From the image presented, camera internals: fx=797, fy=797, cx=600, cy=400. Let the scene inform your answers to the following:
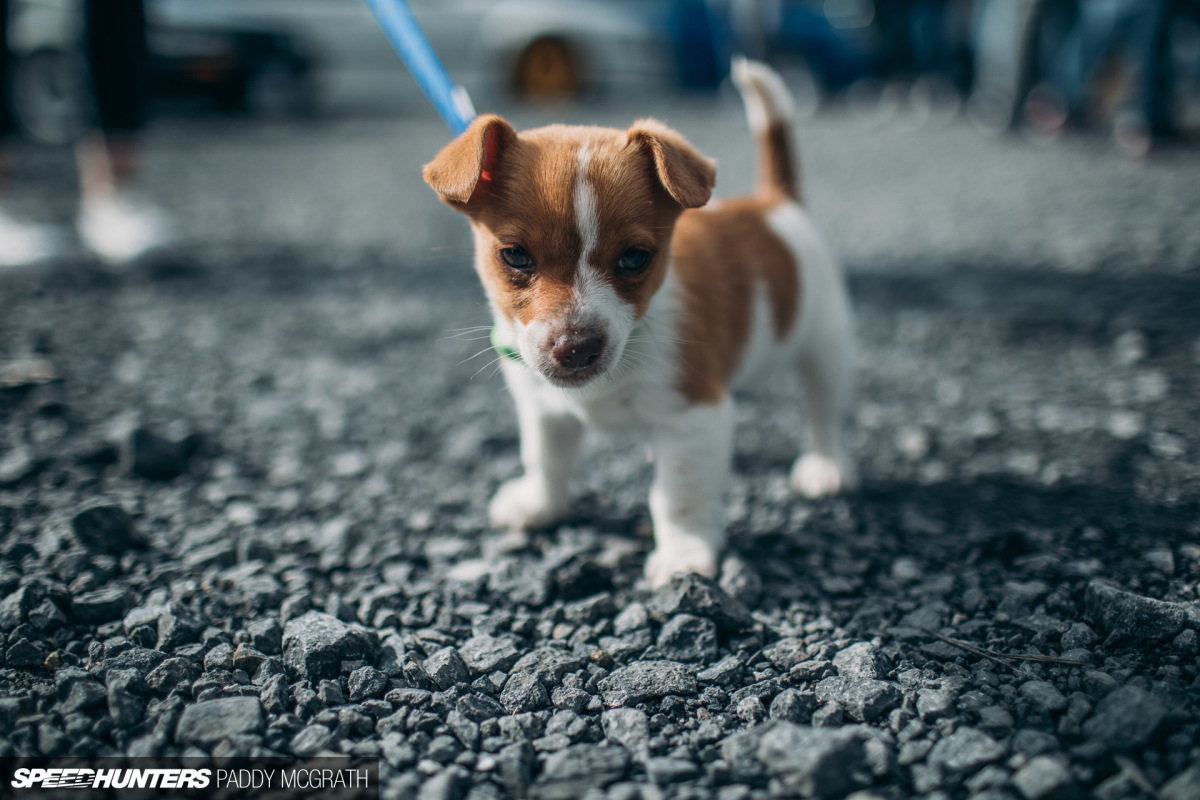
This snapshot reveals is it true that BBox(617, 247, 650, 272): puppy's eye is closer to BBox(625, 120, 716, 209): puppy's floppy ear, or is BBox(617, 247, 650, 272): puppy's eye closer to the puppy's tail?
BBox(625, 120, 716, 209): puppy's floppy ear

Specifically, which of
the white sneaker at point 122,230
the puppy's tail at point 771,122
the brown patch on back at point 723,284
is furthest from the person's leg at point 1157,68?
the white sneaker at point 122,230

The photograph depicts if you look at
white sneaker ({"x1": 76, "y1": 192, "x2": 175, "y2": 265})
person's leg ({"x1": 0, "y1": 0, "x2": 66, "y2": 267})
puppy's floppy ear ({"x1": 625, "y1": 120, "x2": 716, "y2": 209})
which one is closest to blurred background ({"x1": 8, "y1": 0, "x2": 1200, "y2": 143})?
person's leg ({"x1": 0, "y1": 0, "x2": 66, "y2": 267})

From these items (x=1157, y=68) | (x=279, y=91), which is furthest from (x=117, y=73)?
(x=1157, y=68)

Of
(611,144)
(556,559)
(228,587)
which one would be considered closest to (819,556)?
(556,559)

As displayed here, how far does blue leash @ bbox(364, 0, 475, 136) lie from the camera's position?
7.93ft

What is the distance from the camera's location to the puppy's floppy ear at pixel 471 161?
194cm

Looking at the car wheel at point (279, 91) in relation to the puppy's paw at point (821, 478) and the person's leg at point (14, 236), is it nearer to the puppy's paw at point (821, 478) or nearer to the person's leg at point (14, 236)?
the person's leg at point (14, 236)

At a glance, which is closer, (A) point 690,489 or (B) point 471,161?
(B) point 471,161

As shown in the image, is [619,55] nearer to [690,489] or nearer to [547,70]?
[547,70]

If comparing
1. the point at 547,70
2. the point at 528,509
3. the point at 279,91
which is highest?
the point at 279,91

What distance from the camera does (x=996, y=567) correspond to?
7.61 ft

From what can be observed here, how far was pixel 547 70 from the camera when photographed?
1166cm

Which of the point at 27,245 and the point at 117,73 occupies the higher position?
the point at 117,73

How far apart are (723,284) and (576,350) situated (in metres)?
0.76
